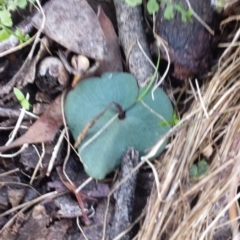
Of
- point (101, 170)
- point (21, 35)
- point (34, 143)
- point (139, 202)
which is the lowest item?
point (139, 202)

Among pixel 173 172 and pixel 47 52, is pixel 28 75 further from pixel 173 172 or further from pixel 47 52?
pixel 173 172

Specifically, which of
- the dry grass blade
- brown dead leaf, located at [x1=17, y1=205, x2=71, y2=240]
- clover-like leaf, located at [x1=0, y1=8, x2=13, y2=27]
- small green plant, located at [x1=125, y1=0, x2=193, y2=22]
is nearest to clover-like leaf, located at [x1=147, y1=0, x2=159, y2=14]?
small green plant, located at [x1=125, y1=0, x2=193, y2=22]

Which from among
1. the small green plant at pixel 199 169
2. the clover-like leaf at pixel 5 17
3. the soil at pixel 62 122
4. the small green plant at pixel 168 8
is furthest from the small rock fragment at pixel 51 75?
the small green plant at pixel 199 169

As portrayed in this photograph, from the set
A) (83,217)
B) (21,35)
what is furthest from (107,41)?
(83,217)

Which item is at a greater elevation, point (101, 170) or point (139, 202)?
point (101, 170)

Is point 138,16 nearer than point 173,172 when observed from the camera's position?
No

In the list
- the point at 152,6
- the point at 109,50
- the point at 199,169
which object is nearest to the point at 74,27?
the point at 109,50

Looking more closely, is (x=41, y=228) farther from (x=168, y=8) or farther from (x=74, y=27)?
(x=168, y=8)
